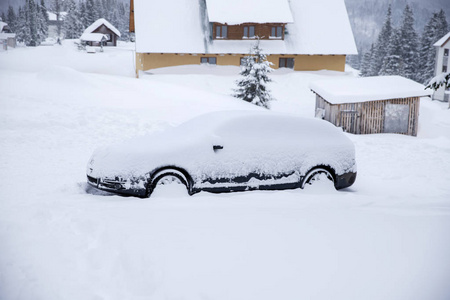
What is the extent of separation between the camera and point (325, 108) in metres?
21.1

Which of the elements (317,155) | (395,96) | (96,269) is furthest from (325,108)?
(96,269)

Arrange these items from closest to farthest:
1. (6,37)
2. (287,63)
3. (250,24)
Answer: (250,24)
(287,63)
(6,37)

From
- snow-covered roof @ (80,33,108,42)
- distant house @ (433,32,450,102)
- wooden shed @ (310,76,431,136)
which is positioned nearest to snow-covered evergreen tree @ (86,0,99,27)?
snow-covered roof @ (80,33,108,42)

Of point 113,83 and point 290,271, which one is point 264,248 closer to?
point 290,271

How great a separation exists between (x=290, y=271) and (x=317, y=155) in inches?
147

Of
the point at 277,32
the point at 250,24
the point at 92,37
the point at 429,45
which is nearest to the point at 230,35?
the point at 250,24

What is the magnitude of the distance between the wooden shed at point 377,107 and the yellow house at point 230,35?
15.3 m

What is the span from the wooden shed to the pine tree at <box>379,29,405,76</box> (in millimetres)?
31904

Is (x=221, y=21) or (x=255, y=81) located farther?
(x=221, y=21)

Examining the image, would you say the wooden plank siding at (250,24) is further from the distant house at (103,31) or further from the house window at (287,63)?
the distant house at (103,31)

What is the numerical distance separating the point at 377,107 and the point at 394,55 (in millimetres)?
33871

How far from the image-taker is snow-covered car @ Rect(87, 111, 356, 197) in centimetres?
672

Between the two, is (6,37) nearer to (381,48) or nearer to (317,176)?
(381,48)

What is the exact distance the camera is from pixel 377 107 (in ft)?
63.2
